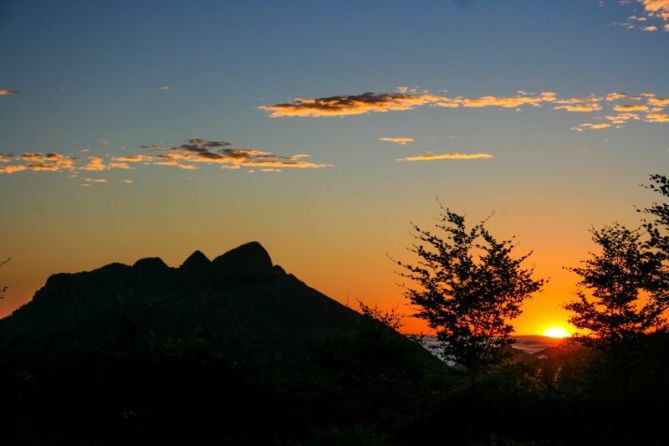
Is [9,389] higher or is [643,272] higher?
[643,272]

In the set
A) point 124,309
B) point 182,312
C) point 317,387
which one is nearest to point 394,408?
point 317,387

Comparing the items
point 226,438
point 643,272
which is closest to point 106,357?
point 226,438

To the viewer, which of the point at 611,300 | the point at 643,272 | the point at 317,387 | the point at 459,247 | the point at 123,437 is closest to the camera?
the point at 123,437

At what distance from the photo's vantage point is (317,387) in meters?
23.1

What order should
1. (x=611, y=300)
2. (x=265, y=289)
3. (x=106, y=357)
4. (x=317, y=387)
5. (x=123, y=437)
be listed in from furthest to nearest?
(x=265, y=289), (x=611, y=300), (x=317, y=387), (x=106, y=357), (x=123, y=437)

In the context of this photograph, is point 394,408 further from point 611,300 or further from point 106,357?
point 611,300

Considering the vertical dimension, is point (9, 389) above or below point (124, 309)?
below

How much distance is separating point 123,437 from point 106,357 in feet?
9.61

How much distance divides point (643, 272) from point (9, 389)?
37102 mm

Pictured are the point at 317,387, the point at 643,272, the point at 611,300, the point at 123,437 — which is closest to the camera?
the point at 123,437

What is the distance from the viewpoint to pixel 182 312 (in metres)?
153

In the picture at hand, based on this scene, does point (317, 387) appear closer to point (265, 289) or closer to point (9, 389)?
point (9, 389)

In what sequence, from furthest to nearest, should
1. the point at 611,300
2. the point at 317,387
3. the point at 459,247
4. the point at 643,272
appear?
the point at 611,300 < the point at 459,247 < the point at 643,272 < the point at 317,387

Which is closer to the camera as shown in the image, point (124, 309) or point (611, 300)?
point (124, 309)
